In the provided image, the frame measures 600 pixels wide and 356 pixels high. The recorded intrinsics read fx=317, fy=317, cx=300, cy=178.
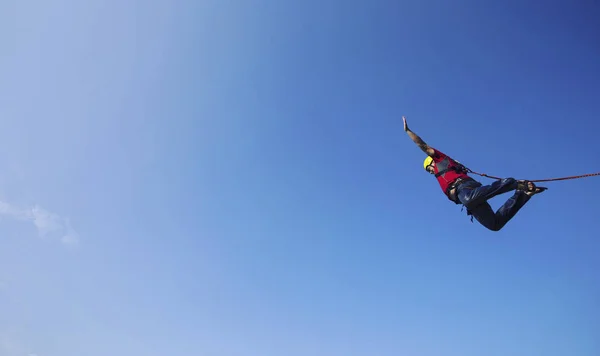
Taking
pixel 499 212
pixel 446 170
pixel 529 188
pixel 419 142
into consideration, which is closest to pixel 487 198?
pixel 499 212

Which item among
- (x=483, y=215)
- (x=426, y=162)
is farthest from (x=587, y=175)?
(x=426, y=162)

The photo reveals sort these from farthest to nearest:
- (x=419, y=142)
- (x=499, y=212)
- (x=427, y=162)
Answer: (x=427, y=162)
(x=419, y=142)
(x=499, y=212)

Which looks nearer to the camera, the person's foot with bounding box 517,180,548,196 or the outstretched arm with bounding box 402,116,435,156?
the person's foot with bounding box 517,180,548,196

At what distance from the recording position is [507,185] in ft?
24.7

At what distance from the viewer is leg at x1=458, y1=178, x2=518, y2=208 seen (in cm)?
754

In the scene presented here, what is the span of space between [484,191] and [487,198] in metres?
0.31

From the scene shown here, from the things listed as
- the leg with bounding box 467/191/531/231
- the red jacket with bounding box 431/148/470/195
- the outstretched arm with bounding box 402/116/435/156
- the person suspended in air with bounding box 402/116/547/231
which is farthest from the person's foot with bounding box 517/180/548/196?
the outstretched arm with bounding box 402/116/435/156

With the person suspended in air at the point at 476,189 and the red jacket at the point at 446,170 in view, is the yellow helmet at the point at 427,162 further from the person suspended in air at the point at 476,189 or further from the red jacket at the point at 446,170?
the red jacket at the point at 446,170

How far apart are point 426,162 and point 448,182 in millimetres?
1134

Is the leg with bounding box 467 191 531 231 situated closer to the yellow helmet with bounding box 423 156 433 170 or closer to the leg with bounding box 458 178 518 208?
the leg with bounding box 458 178 518 208

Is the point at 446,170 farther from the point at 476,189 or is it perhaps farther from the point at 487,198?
the point at 487,198

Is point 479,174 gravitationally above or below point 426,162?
below

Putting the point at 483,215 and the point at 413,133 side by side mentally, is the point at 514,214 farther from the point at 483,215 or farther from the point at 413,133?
the point at 413,133

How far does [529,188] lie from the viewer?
299 inches
